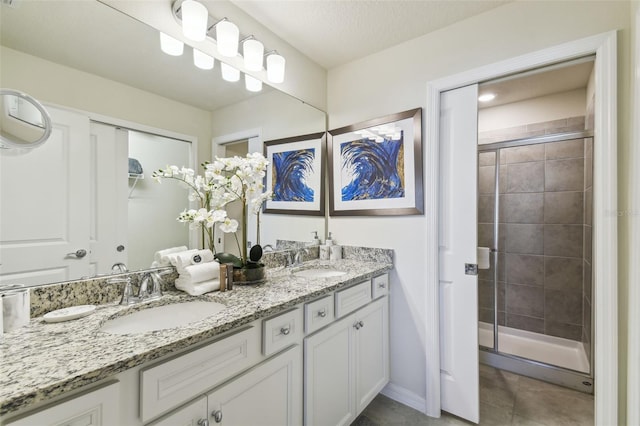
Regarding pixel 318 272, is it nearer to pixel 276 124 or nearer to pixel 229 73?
Answer: pixel 276 124

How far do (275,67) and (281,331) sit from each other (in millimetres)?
1575

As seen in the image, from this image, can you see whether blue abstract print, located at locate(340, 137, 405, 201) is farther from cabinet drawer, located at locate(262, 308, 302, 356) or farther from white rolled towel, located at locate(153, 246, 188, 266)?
white rolled towel, located at locate(153, 246, 188, 266)

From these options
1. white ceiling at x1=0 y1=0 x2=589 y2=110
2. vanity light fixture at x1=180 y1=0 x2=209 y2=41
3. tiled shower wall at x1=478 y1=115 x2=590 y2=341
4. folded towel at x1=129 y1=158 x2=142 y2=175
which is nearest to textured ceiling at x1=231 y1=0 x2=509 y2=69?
white ceiling at x1=0 y1=0 x2=589 y2=110

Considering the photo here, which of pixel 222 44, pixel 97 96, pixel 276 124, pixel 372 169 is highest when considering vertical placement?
pixel 222 44

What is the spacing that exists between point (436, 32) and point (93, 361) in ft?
7.48

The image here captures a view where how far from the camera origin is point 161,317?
1082 mm

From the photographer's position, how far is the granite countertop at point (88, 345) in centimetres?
57

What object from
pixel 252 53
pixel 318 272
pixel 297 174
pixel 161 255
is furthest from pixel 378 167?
pixel 161 255

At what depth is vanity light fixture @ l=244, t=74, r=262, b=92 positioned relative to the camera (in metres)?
1.69

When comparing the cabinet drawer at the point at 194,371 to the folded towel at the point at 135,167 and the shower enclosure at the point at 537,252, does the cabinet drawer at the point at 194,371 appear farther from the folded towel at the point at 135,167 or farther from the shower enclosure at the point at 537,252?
the shower enclosure at the point at 537,252

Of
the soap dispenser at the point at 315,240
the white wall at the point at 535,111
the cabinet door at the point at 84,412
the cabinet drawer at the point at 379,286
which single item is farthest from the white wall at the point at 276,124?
the white wall at the point at 535,111

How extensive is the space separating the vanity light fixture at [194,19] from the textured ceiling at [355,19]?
313mm

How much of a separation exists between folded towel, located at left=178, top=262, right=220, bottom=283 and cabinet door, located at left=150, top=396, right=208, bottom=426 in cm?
51

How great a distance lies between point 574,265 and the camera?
Answer: 253 centimetres
